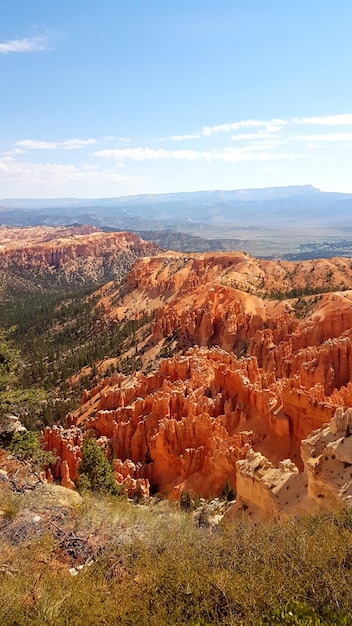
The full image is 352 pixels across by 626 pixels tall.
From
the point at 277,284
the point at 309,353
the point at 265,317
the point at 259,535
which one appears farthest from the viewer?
the point at 277,284

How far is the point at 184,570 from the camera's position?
8633mm

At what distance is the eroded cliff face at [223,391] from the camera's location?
27938 mm

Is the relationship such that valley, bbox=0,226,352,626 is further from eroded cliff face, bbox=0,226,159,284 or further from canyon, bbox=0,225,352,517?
eroded cliff face, bbox=0,226,159,284

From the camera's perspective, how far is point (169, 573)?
28.0 feet

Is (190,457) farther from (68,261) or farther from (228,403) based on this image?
(68,261)

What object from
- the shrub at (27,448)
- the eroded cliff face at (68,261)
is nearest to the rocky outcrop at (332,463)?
the shrub at (27,448)

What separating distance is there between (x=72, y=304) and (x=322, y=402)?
86729mm

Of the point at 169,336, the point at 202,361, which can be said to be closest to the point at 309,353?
the point at 202,361

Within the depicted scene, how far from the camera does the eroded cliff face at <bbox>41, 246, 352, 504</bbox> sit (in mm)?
27938

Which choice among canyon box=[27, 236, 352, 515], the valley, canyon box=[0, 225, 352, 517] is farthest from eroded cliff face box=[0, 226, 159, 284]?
canyon box=[27, 236, 352, 515]

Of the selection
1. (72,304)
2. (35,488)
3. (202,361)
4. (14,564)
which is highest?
(14,564)

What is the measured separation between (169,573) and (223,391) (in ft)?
89.0

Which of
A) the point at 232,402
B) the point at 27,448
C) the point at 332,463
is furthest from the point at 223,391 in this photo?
the point at 27,448

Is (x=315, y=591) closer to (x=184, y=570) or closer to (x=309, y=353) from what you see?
(x=184, y=570)
